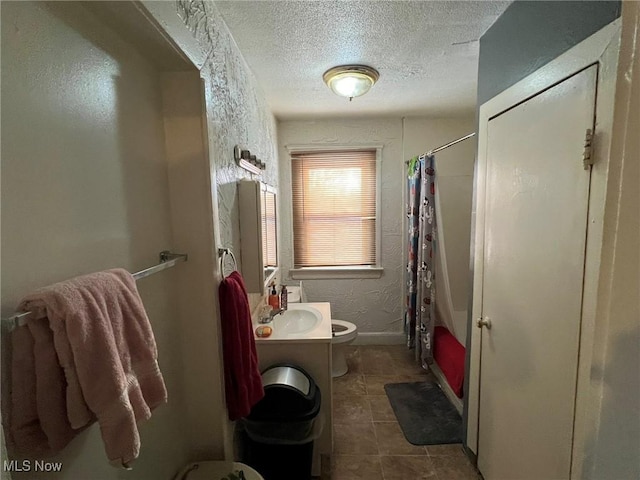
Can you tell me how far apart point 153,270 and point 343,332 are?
6.68 ft

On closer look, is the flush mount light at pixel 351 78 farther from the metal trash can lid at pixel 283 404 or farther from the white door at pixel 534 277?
the metal trash can lid at pixel 283 404

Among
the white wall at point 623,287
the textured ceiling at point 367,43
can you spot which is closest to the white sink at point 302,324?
the white wall at point 623,287

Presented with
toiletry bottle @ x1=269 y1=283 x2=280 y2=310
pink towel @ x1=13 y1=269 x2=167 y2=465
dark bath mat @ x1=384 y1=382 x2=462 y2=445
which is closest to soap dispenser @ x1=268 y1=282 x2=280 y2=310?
toiletry bottle @ x1=269 y1=283 x2=280 y2=310

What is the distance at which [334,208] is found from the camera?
3193 mm

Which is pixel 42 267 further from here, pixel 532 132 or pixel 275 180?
pixel 275 180

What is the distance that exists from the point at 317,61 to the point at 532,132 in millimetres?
1225

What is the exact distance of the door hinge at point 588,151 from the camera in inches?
36.4

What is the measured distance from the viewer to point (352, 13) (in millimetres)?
1365

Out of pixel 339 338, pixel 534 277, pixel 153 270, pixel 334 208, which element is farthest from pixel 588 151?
pixel 334 208

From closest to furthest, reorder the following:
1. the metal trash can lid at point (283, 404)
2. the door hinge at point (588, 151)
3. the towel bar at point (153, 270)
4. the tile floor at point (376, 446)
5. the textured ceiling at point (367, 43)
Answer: the towel bar at point (153, 270), the door hinge at point (588, 151), the textured ceiling at point (367, 43), the metal trash can lid at point (283, 404), the tile floor at point (376, 446)

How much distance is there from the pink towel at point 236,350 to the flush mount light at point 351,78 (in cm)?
140

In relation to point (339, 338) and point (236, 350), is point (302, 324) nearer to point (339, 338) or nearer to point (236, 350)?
point (339, 338)

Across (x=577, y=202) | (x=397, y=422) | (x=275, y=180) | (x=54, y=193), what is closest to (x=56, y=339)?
(x=54, y=193)

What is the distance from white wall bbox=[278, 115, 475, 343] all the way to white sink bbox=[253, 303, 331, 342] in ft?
3.63
